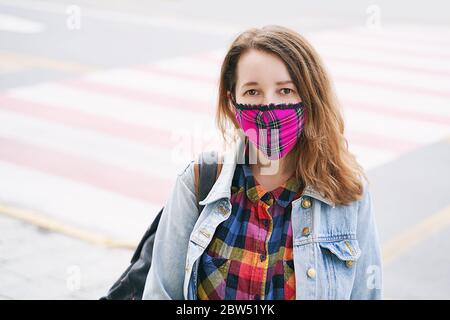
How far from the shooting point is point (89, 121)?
847 centimetres

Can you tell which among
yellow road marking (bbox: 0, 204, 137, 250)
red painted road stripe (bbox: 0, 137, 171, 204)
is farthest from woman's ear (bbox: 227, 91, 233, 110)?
red painted road stripe (bbox: 0, 137, 171, 204)

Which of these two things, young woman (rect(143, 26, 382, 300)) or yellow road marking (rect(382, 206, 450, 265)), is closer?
young woman (rect(143, 26, 382, 300))

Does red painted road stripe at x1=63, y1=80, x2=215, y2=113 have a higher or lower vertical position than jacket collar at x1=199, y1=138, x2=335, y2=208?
higher

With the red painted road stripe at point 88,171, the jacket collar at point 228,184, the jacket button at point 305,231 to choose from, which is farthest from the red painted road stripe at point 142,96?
the jacket button at point 305,231

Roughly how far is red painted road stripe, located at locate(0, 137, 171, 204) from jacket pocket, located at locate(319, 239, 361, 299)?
13.5 feet

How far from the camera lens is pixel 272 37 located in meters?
2.34

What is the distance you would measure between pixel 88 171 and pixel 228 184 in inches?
186

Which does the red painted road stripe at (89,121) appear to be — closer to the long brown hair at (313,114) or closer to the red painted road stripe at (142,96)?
the red painted road stripe at (142,96)

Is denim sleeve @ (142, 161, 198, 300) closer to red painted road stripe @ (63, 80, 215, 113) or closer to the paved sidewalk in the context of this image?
the paved sidewalk

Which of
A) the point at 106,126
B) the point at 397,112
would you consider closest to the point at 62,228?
the point at 106,126

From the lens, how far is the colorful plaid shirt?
227 centimetres

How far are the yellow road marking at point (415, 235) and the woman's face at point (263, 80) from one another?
3243 millimetres

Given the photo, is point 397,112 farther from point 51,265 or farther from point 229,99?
point 229,99
